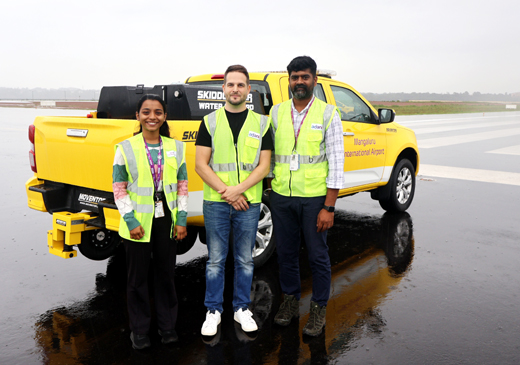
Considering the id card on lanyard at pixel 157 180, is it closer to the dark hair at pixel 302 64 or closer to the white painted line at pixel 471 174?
the dark hair at pixel 302 64

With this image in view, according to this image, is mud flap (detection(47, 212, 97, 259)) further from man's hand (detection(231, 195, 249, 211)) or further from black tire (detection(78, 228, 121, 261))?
man's hand (detection(231, 195, 249, 211))

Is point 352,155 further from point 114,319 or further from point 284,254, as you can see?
point 114,319

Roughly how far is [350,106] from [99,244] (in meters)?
3.61

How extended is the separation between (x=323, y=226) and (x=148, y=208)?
1.29 meters

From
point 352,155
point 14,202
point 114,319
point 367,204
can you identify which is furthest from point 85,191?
point 367,204

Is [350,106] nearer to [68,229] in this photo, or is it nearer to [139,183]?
[139,183]

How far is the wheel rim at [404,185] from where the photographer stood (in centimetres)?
740

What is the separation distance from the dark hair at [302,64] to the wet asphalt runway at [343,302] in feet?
6.51

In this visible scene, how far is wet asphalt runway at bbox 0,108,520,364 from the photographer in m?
3.28

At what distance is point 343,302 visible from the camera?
414 cm

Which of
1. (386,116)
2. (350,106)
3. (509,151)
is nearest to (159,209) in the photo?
(350,106)

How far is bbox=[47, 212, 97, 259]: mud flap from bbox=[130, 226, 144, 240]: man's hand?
3.31ft

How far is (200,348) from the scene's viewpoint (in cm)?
333

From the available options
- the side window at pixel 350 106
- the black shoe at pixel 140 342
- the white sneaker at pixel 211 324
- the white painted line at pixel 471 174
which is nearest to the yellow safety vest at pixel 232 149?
the white sneaker at pixel 211 324
